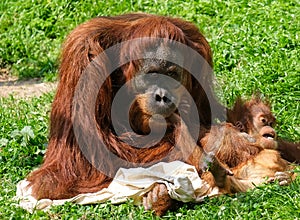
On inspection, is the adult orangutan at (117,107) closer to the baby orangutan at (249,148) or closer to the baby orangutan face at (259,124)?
the baby orangutan at (249,148)

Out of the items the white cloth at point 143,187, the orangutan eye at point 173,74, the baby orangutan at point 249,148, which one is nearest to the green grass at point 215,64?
the white cloth at point 143,187

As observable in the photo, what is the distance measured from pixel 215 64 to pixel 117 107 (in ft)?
5.43

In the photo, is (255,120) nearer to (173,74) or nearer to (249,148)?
(249,148)

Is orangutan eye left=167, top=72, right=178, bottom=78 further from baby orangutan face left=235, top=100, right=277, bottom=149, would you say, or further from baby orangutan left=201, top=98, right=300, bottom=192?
baby orangutan face left=235, top=100, right=277, bottom=149

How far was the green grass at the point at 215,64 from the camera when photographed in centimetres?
445

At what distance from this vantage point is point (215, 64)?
6340 mm

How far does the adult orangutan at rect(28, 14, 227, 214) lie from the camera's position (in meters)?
4.73

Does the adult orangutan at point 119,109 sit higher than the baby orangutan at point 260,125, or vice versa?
the adult orangutan at point 119,109

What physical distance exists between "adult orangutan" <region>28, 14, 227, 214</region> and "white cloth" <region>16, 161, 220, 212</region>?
0.25 feet

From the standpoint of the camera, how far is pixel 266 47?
6.34 meters

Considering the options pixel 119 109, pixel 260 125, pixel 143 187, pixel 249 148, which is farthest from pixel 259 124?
pixel 143 187

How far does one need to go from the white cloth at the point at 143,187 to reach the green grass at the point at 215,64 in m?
0.06

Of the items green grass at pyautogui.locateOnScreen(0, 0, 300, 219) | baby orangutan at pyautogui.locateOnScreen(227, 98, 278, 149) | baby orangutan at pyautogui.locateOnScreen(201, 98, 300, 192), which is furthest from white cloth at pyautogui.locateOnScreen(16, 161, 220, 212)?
baby orangutan at pyautogui.locateOnScreen(227, 98, 278, 149)

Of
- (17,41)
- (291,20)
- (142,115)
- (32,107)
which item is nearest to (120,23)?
(142,115)
